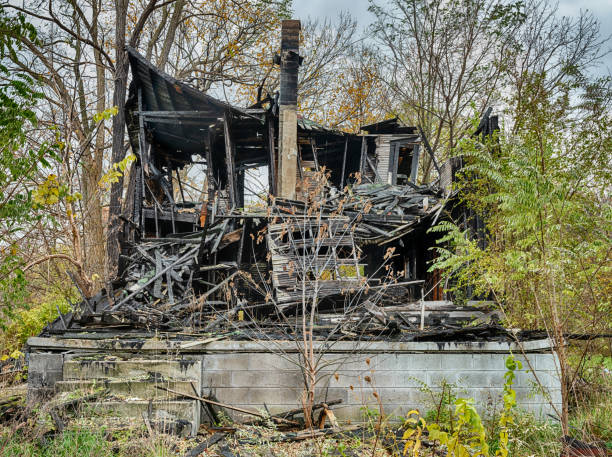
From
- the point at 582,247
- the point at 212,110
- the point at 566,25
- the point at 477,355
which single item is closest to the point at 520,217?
the point at 582,247

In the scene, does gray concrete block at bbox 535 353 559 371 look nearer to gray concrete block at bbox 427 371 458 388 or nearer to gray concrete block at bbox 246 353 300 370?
gray concrete block at bbox 427 371 458 388

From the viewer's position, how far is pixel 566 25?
1900 centimetres

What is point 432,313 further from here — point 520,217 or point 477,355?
point 520,217

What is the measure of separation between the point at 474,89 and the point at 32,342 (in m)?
21.0

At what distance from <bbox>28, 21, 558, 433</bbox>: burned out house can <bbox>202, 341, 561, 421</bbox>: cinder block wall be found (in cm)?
2

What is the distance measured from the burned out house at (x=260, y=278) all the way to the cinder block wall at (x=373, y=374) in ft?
0.08

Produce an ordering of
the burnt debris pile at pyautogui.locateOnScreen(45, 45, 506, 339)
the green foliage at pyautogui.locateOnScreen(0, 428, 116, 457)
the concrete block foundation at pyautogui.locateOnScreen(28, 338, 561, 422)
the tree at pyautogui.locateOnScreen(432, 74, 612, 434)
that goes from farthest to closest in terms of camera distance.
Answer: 1. the burnt debris pile at pyautogui.locateOnScreen(45, 45, 506, 339)
2. the concrete block foundation at pyautogui.locateOnScreen(28, 338, 561, 422)
3. the tree at pyautogui.locateOnScreen(432, 74, 612, 434)
4. the green foliage at pyautogui.locateOnScreen(0, 428, 116, 457)

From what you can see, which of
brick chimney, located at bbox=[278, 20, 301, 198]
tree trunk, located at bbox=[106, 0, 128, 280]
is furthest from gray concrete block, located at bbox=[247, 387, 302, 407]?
tree trunk, located at bbox=[106, 0, 128, 280]

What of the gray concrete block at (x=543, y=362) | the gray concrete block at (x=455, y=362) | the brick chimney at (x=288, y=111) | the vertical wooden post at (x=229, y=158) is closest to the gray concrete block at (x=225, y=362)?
the gray concrete block at (x=455, y=362)

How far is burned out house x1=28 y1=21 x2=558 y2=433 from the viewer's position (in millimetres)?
7316

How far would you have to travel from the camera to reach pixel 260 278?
1166 centimetres

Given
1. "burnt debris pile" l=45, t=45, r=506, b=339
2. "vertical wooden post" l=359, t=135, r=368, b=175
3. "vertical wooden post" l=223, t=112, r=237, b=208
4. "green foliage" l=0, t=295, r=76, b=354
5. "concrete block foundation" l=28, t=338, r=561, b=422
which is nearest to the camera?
"concrete block foundation" l=28, t=338, r=561, b=422

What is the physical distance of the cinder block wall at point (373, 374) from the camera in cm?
A: 732

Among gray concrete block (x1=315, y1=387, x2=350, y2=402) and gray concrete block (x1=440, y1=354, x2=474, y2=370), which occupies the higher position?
gray concrete block (x1=440, y1=354, x2=474, y2=370)
